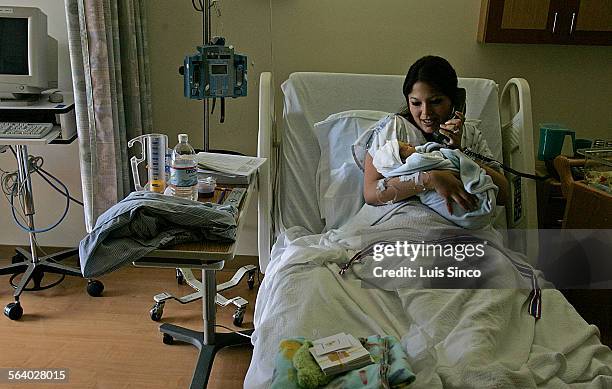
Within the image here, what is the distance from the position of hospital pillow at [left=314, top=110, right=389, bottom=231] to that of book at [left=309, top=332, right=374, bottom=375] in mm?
733

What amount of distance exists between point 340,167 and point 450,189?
16.7 inches

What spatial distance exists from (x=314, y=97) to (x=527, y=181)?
31.2 inches

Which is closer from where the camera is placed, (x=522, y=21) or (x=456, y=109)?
(x=456, y=109)

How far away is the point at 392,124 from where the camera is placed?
Answer: 199cm

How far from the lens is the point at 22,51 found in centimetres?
239

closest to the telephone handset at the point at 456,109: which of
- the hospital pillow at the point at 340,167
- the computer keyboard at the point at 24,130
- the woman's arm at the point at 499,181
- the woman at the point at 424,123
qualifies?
the woman at the point at 424,123

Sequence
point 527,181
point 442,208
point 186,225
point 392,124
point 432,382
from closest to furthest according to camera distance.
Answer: point 432,382, point 186,225, point 442,208, point 392,124, point 527,181

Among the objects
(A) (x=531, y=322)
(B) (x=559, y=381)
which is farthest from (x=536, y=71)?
(B) (x=559, y=381)

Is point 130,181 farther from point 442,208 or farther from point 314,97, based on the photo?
point 442,208

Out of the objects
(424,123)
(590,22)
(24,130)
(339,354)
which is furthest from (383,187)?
(24,130)

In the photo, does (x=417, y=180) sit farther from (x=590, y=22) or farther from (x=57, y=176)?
(x=57, y=176)

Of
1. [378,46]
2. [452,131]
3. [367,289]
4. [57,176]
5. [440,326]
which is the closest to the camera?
[440,326]

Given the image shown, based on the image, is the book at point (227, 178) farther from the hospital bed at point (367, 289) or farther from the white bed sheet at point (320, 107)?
the white bed sheet at point (320, 107)

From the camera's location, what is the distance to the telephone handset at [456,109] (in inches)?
77.2
